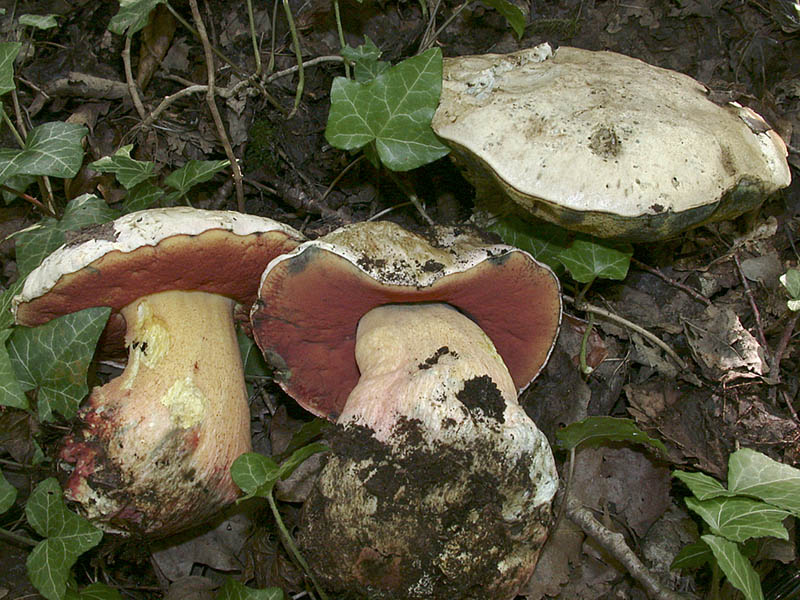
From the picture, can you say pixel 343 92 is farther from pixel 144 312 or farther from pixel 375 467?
pixel 375 467

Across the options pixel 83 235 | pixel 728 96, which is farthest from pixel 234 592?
pixel 728 96

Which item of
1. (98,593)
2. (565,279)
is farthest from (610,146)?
(98,593)

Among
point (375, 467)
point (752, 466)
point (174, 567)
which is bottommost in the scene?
point (174, 567)

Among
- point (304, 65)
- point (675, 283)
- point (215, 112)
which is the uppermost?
point (304, 65)

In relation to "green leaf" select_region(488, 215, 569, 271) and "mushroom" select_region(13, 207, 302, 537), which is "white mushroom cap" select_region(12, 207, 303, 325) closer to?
"mushroom" select_region(13, 207, 302, 537)

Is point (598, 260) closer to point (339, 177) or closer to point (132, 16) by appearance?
point (339, 177)

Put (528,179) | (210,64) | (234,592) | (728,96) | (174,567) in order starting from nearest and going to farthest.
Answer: (528,179)
(234,592)
(728,96)
(174,567)
(210,64)
